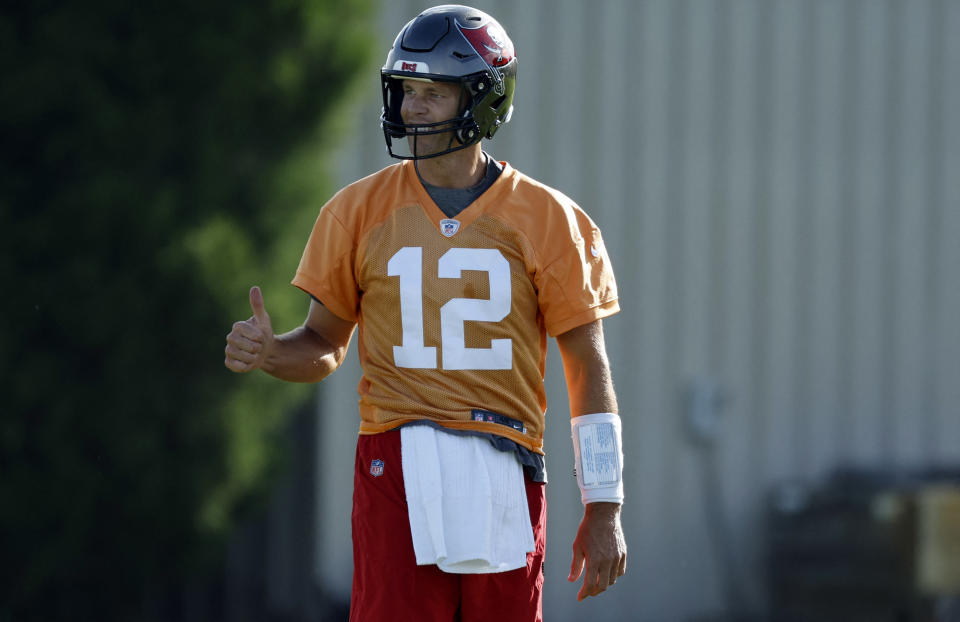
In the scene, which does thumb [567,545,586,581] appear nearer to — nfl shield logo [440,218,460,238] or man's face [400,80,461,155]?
nfl shield logo [440,218,460,238]

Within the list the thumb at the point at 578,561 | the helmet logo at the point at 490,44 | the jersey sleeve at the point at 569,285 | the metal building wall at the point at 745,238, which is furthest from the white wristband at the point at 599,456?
the metal building wall at the point at 745,238

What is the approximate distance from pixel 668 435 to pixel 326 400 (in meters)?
2.05

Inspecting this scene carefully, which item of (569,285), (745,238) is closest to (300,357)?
(569,285)

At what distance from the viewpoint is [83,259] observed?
17.0 ft

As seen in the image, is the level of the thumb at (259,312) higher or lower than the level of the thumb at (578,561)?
higher

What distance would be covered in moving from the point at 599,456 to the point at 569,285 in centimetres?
42

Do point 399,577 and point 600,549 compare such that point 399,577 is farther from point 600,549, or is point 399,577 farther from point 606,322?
point 606,322

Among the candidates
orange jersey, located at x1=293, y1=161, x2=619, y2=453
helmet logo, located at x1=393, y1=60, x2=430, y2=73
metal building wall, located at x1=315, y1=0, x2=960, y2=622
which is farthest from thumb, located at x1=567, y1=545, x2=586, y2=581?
metal building wall, located at x1=315, y1=0, x2=960, y2=622

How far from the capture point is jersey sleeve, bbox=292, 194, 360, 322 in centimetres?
309

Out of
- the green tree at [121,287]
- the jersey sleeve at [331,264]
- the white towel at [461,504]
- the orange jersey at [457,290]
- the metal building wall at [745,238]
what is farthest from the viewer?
the metal building wall at [745,238]

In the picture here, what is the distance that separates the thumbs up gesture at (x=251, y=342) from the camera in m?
2.96

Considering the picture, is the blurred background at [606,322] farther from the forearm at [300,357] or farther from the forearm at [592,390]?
the forearm at [592,390]

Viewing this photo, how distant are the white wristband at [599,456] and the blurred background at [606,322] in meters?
2.65

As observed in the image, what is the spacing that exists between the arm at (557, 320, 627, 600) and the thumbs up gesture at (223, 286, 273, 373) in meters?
0.72
